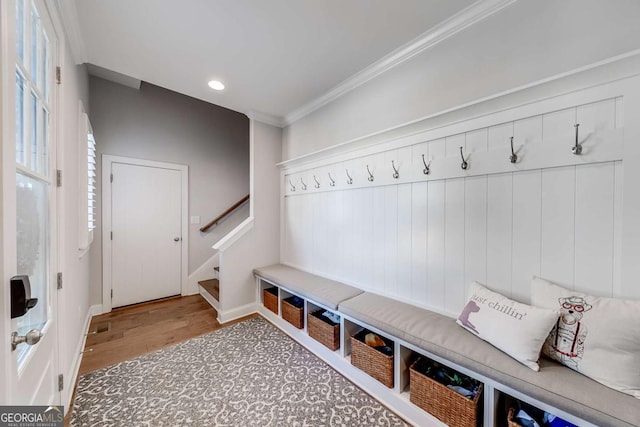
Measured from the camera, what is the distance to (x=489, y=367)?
1132 mm

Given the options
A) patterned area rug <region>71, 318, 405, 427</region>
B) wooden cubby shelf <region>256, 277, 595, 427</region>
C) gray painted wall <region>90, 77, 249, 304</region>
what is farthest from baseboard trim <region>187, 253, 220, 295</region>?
wooden cubby shelf <region>256, 277, 595, 427</region>

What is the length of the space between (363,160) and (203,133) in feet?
9.22

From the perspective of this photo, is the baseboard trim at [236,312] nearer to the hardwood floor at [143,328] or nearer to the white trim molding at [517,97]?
the hardwood floor at [143,328]

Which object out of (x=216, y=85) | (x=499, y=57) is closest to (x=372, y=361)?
(x=499, y=57)

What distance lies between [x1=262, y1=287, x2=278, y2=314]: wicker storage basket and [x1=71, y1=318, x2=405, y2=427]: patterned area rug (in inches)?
18.7

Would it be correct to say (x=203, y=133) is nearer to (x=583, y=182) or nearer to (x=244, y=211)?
(x=244, y=211)

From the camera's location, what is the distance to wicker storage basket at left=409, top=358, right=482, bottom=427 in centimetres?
120

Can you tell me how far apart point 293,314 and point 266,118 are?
7.52 ft

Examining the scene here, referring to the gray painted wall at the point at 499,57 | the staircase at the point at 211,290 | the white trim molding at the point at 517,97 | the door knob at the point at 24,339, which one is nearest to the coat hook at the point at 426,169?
the white trim molding at the point at 517,97

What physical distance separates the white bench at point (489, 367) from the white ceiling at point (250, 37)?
1930 mm

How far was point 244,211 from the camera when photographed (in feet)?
13.9

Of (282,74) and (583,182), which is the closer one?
(583,182)

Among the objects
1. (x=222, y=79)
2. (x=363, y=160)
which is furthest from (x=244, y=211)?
(x=363, y=160)

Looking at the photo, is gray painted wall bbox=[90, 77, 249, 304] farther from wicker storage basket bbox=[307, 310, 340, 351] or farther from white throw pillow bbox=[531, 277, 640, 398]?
white throw pillow bbox=[531, 277, 640, 398]
